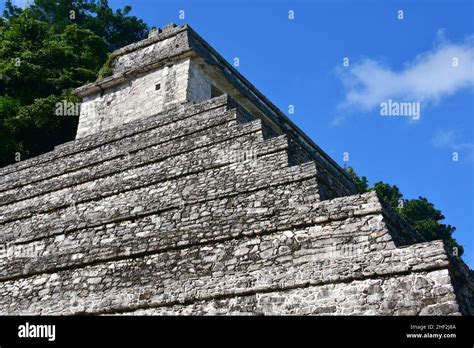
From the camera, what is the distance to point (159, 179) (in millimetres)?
8156

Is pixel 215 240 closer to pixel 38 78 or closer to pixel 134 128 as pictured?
pixel 134 128

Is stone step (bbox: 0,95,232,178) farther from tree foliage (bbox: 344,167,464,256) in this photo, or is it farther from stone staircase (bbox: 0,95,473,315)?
tree foliage (bbox: 344,167,464,256)

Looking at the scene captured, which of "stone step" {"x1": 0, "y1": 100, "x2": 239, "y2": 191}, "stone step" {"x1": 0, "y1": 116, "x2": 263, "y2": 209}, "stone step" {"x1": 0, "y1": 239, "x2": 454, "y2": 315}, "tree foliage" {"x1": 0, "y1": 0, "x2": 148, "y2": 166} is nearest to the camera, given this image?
"stone step" {"x1": 0, "y1": 239, "x2": 454, "y2": 315}

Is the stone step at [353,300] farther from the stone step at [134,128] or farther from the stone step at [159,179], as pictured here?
the stone step at [134,128]

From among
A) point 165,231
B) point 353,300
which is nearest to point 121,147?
point 165,231

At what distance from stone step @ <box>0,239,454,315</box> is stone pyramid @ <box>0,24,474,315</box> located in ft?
0.05

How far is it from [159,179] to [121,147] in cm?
236

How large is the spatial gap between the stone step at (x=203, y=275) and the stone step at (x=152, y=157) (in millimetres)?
2018

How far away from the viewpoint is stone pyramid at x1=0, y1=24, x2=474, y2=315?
5.14 m

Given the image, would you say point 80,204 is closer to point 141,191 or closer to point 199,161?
point 141,191

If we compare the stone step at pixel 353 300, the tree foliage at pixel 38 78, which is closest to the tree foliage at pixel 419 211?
the tree foliage at pixel 38 78

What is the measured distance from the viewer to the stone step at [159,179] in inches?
290

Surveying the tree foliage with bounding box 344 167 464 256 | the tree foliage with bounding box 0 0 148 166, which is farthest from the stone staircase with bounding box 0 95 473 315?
the tree foliage with bounding box 344 167 464 256

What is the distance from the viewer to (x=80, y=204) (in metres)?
8.64
